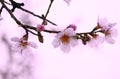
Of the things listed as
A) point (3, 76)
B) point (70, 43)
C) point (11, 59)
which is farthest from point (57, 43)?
point (3, 76)

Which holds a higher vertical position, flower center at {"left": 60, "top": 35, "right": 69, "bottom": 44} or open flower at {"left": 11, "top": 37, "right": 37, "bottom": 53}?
flower center at {"left": 60, "top": 35, "right": 69, "bottom": 44}

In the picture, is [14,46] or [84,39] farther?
[14,46]

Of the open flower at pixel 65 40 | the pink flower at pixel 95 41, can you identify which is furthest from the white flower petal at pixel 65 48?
the pink flower at pixel 95 41

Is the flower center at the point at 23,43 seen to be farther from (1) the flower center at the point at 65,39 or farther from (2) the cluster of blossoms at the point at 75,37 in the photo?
(1) the flower center at the point at 65,39

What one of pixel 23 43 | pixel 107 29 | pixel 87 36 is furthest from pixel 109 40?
pixel 23 43

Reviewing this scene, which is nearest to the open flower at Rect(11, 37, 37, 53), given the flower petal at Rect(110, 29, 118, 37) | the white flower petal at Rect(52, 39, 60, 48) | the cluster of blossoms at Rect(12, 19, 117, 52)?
the cluster of blossoms at Rect(12, 19, 117, 52)

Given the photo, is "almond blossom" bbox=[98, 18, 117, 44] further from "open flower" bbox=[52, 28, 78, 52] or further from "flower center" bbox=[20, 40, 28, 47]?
"flower center" bbox=[20, 40, 28, 47]

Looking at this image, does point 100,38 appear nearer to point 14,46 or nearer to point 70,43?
point 70,43
